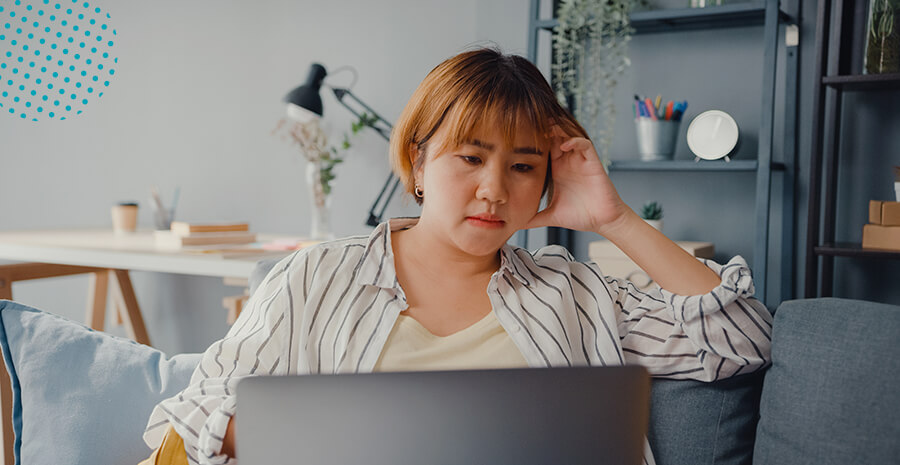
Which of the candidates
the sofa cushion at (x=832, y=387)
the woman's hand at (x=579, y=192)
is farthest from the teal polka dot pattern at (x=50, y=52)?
the sofa cushion at (x=832, y=387)

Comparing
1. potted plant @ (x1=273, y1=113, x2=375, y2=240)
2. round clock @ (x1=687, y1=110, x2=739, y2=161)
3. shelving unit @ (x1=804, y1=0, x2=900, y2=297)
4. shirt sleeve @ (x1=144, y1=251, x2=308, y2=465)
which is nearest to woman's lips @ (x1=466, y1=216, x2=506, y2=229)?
shirt sleeve @ (x1=144, y1=251, x2=308, y2=465)

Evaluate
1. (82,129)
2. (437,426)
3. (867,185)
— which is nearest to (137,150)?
(82,129)

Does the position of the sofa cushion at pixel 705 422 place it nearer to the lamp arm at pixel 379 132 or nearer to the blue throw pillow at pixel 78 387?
the blue throw pillow at pixel 78 387

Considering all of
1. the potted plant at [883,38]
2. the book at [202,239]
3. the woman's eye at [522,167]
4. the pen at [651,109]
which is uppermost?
the potted plant at [883,38]

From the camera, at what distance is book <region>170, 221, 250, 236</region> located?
7.88 ft

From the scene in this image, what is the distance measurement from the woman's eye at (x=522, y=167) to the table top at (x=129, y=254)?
118 centimetres

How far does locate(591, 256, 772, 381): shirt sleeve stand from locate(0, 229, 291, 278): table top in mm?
1259

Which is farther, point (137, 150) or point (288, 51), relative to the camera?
point (137, 150)

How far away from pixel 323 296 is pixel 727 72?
1.90 meters

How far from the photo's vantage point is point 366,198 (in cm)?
314

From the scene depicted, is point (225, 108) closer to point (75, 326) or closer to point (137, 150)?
point (137, 150)

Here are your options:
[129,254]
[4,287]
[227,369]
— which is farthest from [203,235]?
[227,369]

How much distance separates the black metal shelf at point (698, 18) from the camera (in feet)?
7.42

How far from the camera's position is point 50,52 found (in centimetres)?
333
